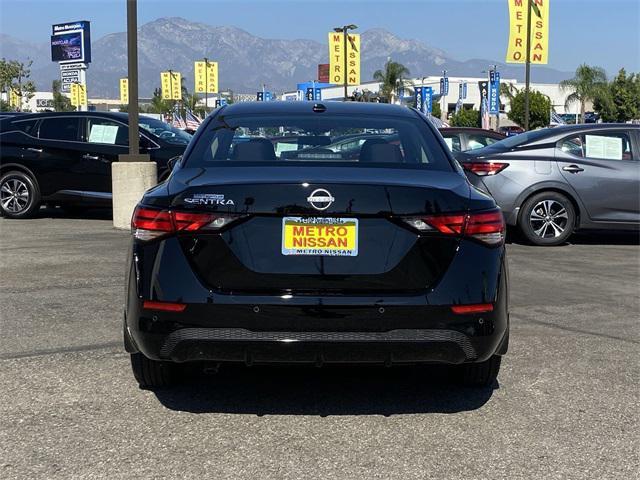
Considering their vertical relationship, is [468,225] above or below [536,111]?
below

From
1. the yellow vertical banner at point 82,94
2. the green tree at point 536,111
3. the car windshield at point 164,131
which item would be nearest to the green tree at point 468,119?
the green tree at point 536,111

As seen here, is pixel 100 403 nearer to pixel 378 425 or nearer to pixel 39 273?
pixel 378 425

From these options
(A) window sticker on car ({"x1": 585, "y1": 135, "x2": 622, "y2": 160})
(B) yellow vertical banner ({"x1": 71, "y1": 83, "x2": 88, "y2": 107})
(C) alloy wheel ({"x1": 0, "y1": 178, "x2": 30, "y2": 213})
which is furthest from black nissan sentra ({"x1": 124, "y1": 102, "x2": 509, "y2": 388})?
(B) yellow vertical banner ({"x1": 71, "y1": 83, "x2": 88, "y2": 107})

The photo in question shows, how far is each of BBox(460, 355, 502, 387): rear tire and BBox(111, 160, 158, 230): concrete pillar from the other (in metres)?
6.86

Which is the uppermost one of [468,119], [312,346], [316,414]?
[468,119]

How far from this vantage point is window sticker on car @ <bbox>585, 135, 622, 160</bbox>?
989cm

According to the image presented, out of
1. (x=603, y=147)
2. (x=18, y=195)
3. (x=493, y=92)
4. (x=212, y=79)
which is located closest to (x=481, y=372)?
(x=603, y=147)

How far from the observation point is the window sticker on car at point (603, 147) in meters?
9.89

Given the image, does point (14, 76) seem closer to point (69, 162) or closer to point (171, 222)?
point (69, 162)

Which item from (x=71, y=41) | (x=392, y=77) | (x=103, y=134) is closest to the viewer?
(x=103, y=134)

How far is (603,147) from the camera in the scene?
32.6 feet

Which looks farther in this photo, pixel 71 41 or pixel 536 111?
pixel 536 111

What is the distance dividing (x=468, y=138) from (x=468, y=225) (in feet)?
32.6

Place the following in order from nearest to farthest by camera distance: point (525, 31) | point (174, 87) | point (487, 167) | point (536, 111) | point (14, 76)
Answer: point (487, 167)
point (525, 31)
point (174, 87)
point (14, 76)
point (536, 111)
